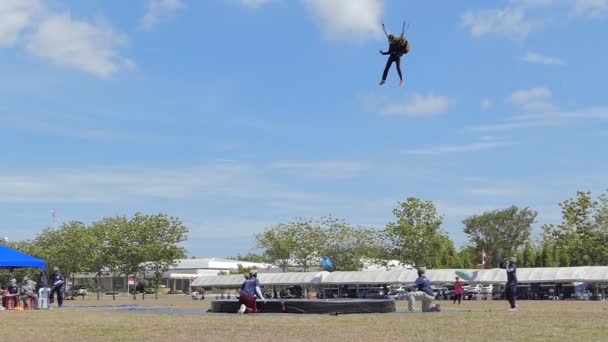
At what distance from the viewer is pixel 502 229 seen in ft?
287

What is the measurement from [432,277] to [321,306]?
31143 mm

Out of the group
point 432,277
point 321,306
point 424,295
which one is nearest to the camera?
point 321,306

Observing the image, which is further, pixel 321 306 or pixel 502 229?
pixel 502 229

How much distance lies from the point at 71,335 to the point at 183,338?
2.26 metres

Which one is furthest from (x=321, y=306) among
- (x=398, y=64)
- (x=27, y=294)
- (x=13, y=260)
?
(x=13, y=260)

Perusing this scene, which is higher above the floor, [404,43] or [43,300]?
[404,43]

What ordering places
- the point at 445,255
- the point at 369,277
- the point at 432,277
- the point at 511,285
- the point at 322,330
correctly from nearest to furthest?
the point at 322,330 → the point at 511,285 → the point at 432,277 → the point at 369,277 → the point at 445,255

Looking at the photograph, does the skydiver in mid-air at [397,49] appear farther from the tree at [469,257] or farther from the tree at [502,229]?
the tree at [502,229]

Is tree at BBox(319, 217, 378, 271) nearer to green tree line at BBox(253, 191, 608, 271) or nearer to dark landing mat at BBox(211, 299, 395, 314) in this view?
green tree line at BBox(253, 191, 608, 271)

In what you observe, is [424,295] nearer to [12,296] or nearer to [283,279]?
[12,296]

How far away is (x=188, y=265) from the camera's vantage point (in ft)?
356

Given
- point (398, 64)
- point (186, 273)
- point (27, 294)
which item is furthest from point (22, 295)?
point (186, 273)

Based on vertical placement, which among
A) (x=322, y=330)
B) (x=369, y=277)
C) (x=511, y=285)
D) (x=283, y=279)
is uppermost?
(x=511, y=285)

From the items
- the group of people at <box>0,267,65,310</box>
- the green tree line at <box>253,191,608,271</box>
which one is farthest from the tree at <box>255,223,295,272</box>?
the group of people at <box>0,267,65,310</box>
